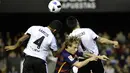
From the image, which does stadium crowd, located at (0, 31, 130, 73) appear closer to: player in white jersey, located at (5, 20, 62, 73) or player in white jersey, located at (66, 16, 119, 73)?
player in white jersey, located at (66, 16, 119, 73)

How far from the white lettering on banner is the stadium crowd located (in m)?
1.50

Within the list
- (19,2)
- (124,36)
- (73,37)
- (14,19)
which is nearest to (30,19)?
(14,19)

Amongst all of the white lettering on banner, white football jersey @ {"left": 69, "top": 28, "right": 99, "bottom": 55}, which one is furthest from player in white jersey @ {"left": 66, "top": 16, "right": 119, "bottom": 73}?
the white lettering on banner

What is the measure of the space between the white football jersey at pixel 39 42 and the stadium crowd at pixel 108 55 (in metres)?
6.01

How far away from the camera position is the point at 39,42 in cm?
1060

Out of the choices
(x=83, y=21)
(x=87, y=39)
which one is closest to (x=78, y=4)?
(x=83, y=21)

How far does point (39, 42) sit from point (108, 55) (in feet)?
24.6

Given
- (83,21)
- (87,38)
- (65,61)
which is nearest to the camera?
(65,61)

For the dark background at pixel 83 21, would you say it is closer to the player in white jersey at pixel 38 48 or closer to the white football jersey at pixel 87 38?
the white football jersey at pixel 87 38

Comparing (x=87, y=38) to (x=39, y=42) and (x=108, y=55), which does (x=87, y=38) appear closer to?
(x=39, y=42)

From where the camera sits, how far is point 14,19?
20812 millimetres

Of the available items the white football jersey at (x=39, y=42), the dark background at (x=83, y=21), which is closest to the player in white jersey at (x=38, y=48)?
the white football jersey at (x=39, y=42)

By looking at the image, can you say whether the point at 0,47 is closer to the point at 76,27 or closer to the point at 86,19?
the point at 86,19

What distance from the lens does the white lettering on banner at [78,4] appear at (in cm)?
1836
